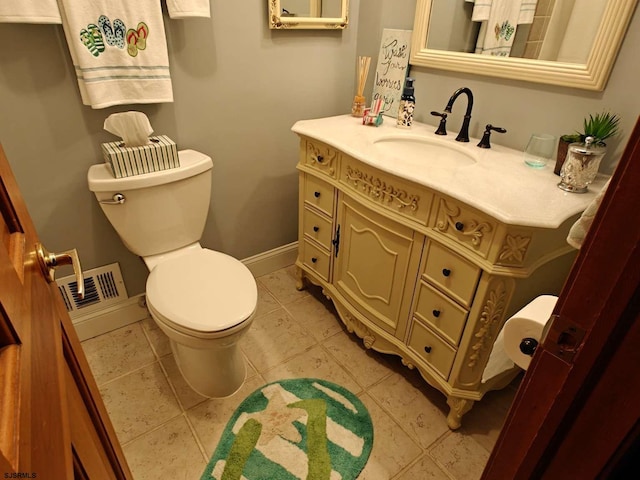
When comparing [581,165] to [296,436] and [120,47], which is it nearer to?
[296,436]

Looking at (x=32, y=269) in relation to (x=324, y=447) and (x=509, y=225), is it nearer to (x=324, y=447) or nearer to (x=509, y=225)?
(x=509, y=225)

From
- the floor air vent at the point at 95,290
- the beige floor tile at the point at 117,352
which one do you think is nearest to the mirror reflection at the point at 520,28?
the floor air vent at the point at 95,290

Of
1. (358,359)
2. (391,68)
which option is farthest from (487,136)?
(358,359)

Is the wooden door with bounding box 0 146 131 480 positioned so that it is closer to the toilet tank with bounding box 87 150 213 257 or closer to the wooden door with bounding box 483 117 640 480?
the wooden door with bounding box 483 117 640 480

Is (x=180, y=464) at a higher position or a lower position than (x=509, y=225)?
lower

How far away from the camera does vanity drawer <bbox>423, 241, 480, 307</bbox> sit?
1.17 metres

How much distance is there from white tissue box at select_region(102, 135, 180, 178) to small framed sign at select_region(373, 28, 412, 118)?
101 cm

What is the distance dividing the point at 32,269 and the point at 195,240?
3.76 ft

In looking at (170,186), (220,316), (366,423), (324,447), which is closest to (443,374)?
(366,423)

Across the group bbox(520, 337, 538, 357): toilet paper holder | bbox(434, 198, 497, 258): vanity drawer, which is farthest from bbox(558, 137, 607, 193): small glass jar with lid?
bbox(520, 337, 538, 357): toilet paper holder

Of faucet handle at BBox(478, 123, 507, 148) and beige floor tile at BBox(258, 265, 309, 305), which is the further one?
beige floor tile at BBox(258, 265, 309, 305)

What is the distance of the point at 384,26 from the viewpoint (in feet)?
6.02

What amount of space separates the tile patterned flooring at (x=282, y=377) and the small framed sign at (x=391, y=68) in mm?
1082

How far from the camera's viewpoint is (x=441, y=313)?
1.30 meters
